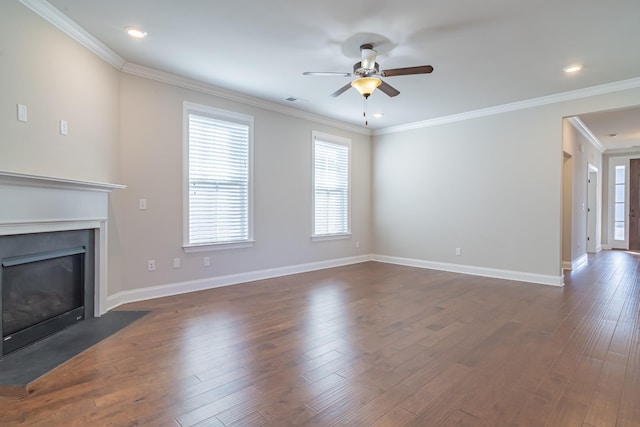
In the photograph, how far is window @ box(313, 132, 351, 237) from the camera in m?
6.12

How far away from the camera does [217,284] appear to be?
4719mm

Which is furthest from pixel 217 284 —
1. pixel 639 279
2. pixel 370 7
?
pixel 639 279

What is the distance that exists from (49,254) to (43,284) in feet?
0.86

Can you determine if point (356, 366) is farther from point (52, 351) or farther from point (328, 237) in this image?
point (328, 237)

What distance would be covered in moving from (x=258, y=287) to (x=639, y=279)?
596 cm

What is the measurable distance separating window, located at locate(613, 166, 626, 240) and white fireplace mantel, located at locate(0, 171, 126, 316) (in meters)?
11.4

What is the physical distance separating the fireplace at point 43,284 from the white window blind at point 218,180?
1.35 metres

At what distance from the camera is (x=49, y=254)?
288 centimetres

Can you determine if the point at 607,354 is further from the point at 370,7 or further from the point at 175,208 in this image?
the point at 175,208

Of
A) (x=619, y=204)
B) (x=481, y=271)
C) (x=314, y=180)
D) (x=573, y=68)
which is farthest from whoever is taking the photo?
(x=619, y=204)

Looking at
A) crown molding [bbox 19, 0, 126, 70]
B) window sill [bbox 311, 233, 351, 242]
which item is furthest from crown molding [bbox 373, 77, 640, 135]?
crown molding [bbox 19, 0, 126, 70]

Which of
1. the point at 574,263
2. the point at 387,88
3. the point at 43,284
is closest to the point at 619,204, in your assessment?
the point at 574,263

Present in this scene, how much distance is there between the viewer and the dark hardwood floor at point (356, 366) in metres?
1.82

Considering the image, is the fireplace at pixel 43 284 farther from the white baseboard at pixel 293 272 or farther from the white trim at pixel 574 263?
the white trim at pixel 574 263
